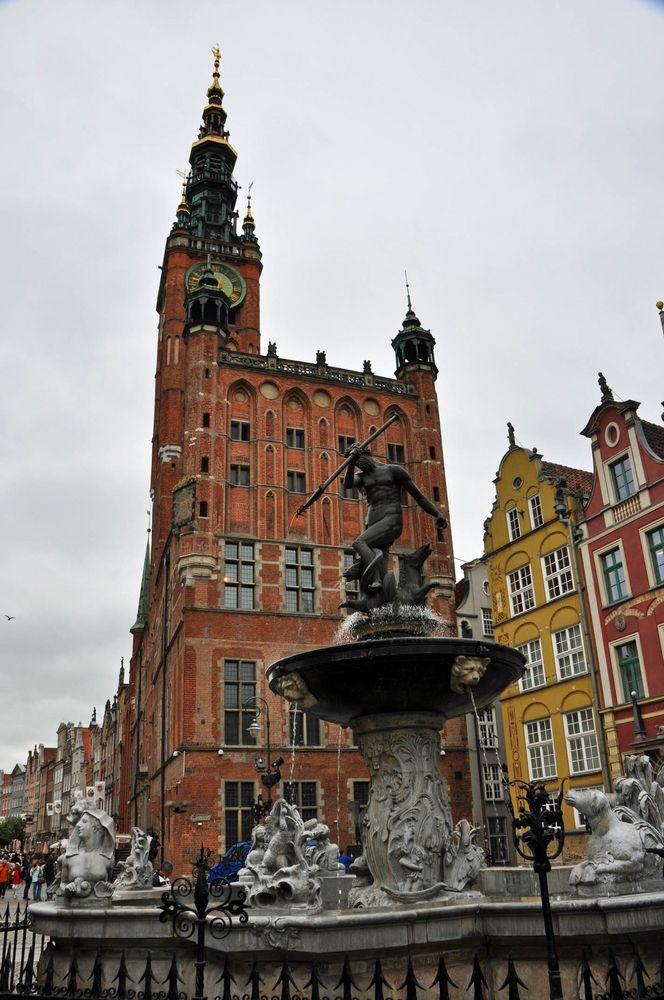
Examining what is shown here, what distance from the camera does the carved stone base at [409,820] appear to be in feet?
27.3

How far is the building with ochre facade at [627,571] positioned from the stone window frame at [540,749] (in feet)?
10.1

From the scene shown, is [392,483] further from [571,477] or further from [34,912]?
[571,477]

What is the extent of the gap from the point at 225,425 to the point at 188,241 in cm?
2240

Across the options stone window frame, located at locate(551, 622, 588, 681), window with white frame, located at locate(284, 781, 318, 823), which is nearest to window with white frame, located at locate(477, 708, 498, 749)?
window with white frame, located at locate(284, 781, 318, 823)

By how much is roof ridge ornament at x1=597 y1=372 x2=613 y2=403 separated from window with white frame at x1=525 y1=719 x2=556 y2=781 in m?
10.5

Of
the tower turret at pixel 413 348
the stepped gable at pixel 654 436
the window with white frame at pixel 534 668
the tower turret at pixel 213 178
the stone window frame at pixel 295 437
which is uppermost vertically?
the tower turret at pixel 213 178

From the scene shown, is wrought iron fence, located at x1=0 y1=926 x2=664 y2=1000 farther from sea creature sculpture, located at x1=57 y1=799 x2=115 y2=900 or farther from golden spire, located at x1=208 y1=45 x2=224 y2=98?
golden spire, located at x1=208 y1=45 x2=224 y2=98

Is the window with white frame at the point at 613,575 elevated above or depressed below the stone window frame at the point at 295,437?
below

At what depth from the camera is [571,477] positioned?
30016mm

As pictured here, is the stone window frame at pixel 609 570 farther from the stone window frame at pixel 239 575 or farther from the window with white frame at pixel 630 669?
the stone window frame at pixel 239 575

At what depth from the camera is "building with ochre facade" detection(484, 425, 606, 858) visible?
25.2m

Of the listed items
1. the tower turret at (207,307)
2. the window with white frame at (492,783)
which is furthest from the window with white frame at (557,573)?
the tower turret at (207,307)

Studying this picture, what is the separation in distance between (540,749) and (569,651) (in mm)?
3626

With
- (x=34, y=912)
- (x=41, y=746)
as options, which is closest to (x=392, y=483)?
(x=34, y=912)
